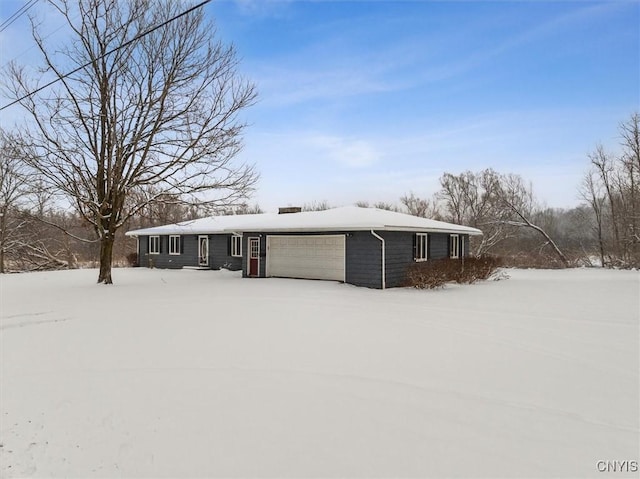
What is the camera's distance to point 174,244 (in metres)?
22.9

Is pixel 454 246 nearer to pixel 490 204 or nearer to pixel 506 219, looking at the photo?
pixel 506 219

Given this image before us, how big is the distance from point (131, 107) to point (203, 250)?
980 cm

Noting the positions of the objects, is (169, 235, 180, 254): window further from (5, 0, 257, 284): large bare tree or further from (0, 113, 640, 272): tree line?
(5, 0, 257, 284): large bare tree

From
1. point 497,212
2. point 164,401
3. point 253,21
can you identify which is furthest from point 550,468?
point 497,212

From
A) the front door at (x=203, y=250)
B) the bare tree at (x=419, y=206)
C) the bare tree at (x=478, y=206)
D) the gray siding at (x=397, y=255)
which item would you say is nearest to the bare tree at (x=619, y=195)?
the bare tree at (x=478, y=206)

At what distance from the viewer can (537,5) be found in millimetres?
9703

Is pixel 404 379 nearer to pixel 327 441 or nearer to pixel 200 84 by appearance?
pixel 327 441

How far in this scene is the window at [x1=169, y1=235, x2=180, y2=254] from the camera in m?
22.7

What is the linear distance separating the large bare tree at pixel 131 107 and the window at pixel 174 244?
8011 millimetres

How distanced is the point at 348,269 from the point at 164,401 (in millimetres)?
10046

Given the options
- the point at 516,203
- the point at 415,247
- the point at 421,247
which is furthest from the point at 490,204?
the point at 415,247

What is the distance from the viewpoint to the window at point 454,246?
17859 millimetres

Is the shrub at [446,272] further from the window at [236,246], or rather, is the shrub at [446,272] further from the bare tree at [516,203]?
the bare tree at [516,203]

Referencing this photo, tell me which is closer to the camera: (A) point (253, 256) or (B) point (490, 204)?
(A) point (253, 256)
